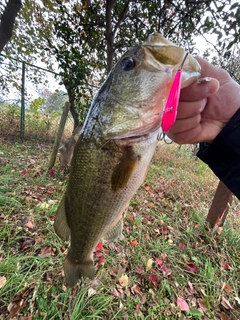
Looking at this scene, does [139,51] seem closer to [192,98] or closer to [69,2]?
[192,98]

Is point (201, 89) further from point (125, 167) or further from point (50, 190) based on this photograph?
point (50, 190)

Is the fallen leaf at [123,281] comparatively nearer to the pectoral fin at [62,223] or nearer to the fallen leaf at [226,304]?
the fallen leaf at [226,304]

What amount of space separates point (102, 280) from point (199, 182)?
3698 millimetres

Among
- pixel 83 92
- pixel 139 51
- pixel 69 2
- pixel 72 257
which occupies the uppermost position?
pixel 69 2

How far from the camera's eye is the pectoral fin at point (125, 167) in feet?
2.97

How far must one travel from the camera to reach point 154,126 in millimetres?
906

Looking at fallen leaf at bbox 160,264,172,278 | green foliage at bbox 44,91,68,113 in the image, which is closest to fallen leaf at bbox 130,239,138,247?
fallen leaf at bbox 160,264,172,278

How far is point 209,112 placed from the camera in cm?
132

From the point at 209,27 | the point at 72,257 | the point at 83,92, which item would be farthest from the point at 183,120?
the point at 83,92

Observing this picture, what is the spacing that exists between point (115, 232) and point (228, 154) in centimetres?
82

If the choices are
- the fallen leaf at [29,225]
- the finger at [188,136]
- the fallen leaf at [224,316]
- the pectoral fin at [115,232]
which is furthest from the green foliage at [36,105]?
the fallen leaf at [224,316]

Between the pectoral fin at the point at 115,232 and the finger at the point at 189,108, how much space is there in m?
0.70

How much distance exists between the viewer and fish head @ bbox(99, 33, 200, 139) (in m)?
0.86

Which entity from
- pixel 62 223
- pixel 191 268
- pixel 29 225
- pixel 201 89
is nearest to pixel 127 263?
pixel 191 268
